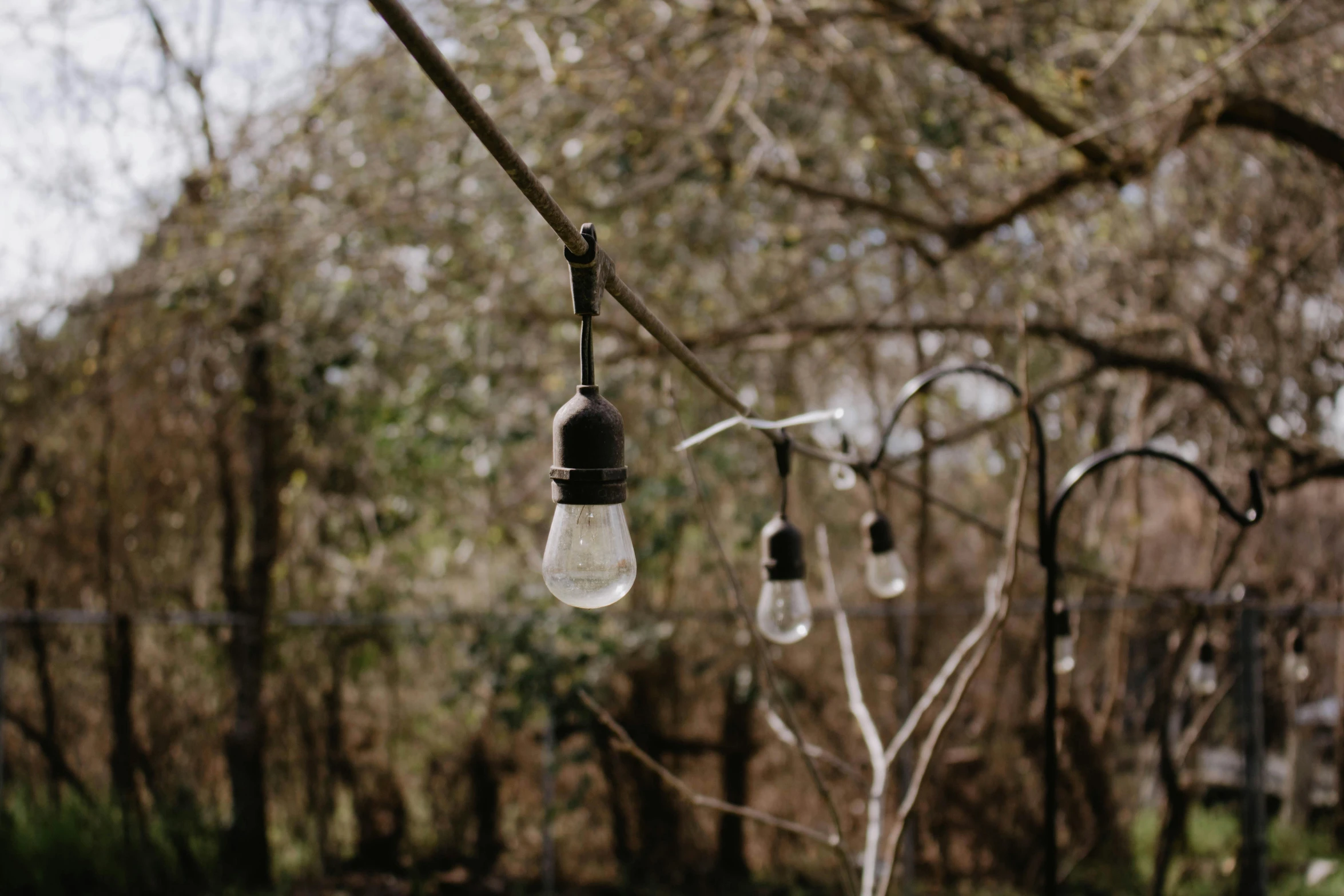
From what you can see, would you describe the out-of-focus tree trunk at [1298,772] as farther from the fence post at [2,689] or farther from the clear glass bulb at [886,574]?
the fence post at [2,689]

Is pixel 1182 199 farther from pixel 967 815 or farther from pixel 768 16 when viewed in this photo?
pixel 967 815

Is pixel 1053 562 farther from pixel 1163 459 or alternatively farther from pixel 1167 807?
pixel 1167 807

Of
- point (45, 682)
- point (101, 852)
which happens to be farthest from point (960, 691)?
point (45, 682)

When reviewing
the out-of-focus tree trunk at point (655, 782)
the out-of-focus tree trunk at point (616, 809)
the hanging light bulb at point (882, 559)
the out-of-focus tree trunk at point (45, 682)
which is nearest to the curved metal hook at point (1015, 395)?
the hanging light bulb at point (882, 559)

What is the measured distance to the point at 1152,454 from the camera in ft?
6.14

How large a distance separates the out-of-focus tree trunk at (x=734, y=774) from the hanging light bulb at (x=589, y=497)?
4063 millimetres

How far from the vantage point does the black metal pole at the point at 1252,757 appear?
13.4ft

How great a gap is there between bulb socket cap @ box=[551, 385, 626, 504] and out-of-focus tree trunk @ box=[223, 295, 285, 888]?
176 inches

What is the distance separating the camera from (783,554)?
5.56ft

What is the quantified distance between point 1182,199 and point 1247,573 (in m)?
2.06

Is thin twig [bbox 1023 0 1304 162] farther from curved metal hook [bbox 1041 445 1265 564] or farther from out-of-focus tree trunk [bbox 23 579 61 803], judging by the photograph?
out-of-focus tree trunk [bbox 23 579 61 803]

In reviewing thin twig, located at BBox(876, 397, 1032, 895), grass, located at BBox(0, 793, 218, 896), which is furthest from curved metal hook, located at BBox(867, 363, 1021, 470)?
grass, located at BBox(0, 793, 218, 896)

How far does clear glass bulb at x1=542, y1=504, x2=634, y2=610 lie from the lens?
3.33 feet

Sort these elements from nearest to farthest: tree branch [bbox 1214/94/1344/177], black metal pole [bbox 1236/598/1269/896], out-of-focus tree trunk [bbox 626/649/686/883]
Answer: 1. tree branch [bbox 1214/94/1344/177]
2. black metal pole [bbox 1236/598/1269/896]
3. out-of-focus tree trunk [bbox 626/649/686/883]
